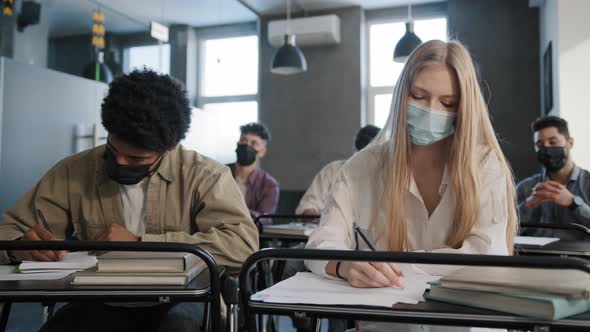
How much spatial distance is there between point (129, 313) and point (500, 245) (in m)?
0.97

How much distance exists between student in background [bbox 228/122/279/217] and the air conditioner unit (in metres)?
2.44

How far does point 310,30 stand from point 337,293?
5.45m

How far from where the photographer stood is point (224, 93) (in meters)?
5.97

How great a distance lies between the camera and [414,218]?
1.40 metres

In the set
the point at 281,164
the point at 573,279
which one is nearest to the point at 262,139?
the point at 281,164

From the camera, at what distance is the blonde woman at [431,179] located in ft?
4.27

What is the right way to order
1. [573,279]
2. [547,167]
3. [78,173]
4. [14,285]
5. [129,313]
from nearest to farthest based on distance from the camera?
1. [573,279]
2. [14,285]
3. [129,313]
4. [78,173]
5. [547,167]

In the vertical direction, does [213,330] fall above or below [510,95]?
below

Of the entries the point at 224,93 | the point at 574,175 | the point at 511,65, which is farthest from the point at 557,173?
the point at 224,93

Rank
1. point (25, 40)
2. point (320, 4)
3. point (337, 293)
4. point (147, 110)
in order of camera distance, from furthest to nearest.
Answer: point (320, 4) < point (25, 40) < point (147, 110) < point (337, 293)

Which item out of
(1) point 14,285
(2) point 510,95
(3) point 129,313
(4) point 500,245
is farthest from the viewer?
(2) point 510,95

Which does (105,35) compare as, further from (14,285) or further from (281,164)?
(14,285)

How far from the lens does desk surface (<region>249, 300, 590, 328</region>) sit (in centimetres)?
75

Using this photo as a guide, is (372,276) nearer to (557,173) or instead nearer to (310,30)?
(557,173)
